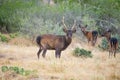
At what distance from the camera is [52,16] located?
31.2m

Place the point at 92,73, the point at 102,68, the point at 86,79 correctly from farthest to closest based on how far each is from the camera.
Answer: the point at 102,68 < the point at 92,73 < the point at 86,79

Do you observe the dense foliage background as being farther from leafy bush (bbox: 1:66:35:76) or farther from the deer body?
leafy bush (bbox: 1:66:35:76)

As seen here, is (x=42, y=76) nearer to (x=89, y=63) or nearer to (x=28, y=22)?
(x=89, y=63)

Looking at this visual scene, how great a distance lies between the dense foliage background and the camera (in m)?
28.6

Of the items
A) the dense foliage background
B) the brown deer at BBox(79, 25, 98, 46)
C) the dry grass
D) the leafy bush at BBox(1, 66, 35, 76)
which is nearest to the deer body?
the dry grass

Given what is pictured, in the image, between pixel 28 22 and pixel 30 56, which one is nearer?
pixel 30 56

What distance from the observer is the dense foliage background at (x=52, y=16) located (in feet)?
93.8

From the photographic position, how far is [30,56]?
19.5m

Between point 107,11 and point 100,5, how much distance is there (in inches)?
36.2

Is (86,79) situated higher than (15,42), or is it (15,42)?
(86,79)

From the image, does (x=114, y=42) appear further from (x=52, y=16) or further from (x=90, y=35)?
(x=52, y=16)

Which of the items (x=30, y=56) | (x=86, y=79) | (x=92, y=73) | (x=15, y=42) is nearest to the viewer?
(x=86, y=79)

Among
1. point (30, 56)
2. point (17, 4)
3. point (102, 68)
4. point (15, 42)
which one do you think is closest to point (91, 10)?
point (17, 4)

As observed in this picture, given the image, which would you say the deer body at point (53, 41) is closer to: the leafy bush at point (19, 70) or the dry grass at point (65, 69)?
the dry grass at point (65, 69)
